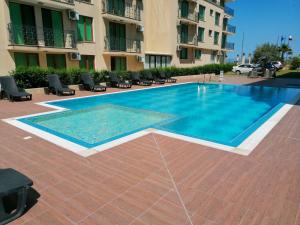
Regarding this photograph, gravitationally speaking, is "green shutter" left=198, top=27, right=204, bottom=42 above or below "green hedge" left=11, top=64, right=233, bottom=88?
above

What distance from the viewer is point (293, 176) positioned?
4.33m

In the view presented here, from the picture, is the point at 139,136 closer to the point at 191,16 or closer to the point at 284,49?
the point at 191,16

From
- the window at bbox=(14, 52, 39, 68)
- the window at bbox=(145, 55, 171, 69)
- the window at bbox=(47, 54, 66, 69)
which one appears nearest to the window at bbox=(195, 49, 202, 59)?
the window at bbox=(145, 55, 171, 69)

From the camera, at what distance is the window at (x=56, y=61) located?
17.1 metres

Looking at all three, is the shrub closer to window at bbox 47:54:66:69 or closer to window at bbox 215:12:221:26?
window at bbox 215:12:221:26

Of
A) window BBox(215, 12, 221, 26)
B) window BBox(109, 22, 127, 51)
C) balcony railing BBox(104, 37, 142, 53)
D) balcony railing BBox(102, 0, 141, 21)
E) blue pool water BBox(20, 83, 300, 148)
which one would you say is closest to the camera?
blue pool water BBox(20, 83, 300, 148)

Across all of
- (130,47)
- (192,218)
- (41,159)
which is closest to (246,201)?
(192,218)

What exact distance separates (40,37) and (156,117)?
36.7 feet

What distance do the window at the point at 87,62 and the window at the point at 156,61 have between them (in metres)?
6.87

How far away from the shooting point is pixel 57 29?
17.0 meters

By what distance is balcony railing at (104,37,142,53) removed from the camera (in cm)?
2036

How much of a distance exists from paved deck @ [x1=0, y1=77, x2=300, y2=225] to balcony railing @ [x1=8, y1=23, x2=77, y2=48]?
37.1ft

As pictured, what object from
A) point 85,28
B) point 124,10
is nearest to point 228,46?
point 124,10

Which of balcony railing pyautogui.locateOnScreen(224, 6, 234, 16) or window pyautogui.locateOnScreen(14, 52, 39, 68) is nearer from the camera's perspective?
window pyautogui.locateOnScreen(14, 52, 39, 68)
